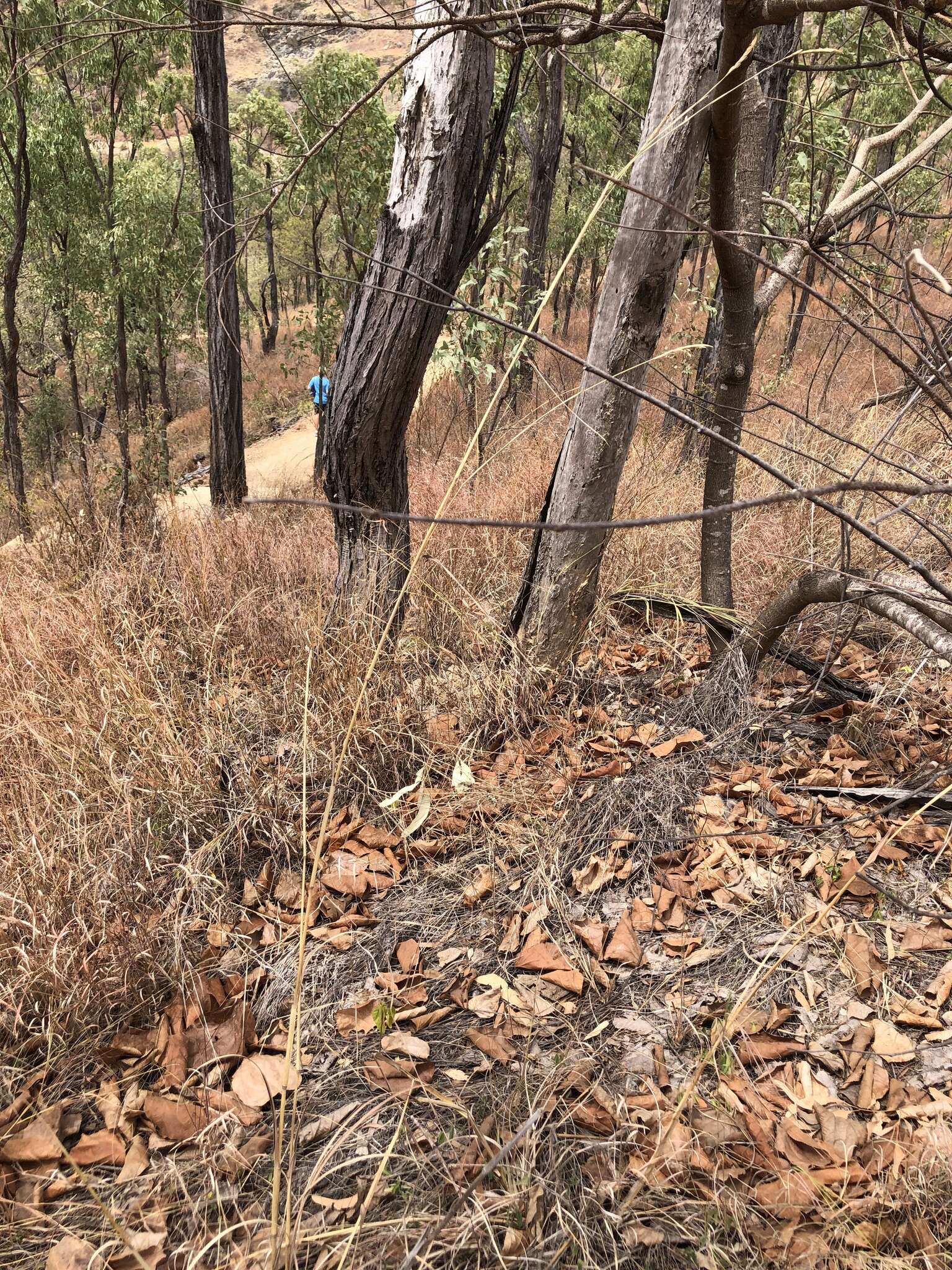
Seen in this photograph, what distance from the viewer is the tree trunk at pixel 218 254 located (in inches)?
243

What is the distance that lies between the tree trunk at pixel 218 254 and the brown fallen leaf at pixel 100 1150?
4.43 meters

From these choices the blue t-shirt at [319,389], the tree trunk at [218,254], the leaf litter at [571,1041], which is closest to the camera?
the leaf litter at [571,1041]

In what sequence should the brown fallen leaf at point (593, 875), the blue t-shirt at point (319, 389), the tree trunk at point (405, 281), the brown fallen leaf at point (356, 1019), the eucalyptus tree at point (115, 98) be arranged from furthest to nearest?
the eucalyptus tree at point (115, 98) → the blue t-shirt at point (319, 389) → the tree trunk at point (405, 281) → the brown fallen leaf at point (593, 875) → the brown fallen leaf at point (356, 1019)

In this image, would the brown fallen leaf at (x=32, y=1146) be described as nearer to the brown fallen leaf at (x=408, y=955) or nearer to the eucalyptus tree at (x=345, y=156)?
the brown fallen leaf at (x=408, y=955)

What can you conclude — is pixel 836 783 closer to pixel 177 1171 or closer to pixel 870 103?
pixel 177 1171

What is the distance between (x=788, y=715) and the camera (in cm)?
242

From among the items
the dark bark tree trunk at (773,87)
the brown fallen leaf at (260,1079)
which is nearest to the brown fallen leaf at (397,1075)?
the brown fallen leaf at (260,1079)

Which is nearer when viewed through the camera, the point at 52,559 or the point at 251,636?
the point at 251,636

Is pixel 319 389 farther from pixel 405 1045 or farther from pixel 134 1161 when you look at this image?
pixel 134 1161

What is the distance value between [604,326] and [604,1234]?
2353 mm

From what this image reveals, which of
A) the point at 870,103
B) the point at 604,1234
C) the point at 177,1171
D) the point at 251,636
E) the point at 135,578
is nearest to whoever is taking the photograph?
the point at 604,1234

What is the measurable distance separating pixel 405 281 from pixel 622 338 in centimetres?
84

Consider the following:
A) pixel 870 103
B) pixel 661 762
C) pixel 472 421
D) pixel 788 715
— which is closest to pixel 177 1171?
pixel 661 762

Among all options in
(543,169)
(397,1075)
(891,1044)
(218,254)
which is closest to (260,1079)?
(397,1075)
